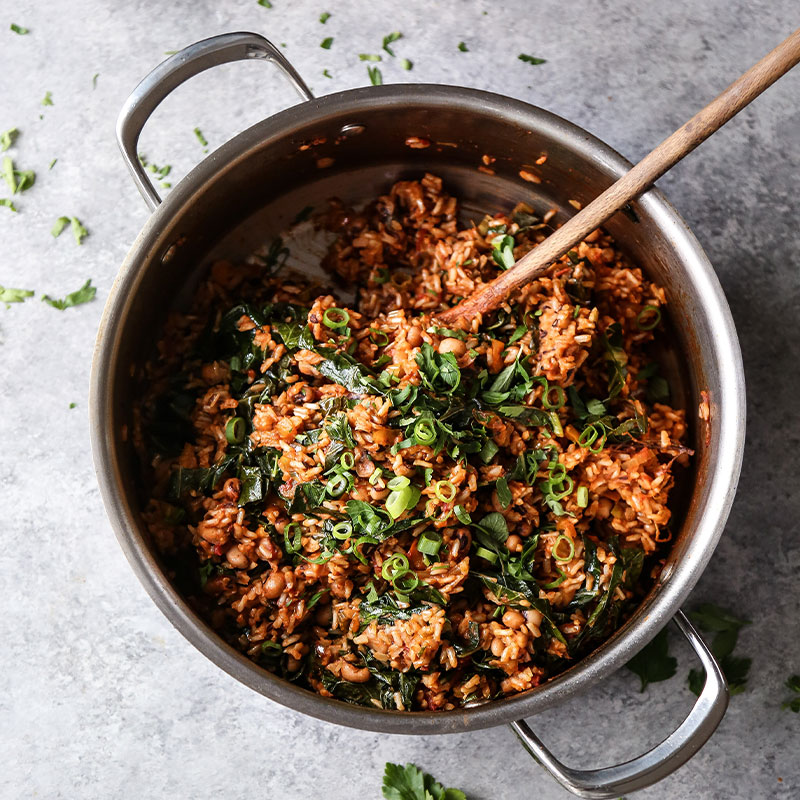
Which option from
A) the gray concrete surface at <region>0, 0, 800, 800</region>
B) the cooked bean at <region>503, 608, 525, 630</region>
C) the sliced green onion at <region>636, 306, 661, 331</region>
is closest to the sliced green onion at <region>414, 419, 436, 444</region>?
the cooked bean at <region>503, 608, 525, 630</region>

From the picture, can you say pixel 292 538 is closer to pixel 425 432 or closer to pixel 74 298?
pixel 425 432

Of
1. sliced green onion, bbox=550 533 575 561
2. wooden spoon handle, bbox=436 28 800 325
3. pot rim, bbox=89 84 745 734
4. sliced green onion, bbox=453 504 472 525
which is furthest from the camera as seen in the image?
sliced green onion, bbox=550 533 575 561

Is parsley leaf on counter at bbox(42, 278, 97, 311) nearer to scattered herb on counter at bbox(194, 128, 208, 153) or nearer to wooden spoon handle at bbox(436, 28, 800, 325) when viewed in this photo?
scattered herb on counter at bbox(194, 128, 208, 153)

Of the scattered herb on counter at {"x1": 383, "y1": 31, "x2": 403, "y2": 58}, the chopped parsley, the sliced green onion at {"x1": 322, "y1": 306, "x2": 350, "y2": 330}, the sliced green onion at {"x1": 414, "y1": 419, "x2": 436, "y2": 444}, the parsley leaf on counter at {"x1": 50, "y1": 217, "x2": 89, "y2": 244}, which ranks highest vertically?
the scattered herb on counter at {"x1": 383, "y1": 31, "x2": 403, "y2": 58}

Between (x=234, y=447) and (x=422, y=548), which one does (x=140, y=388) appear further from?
(x=422, y=548)

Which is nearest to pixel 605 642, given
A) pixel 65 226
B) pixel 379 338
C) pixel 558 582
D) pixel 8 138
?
pixel 558 582

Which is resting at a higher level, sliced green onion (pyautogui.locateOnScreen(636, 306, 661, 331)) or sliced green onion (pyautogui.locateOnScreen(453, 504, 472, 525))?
sliced green onion (pyautogui.locateOnScreen(636, 306, 661, 331))

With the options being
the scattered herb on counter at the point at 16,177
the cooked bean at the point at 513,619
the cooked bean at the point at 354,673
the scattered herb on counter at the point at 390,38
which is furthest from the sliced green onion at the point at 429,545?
the scattered herb on counter at the point at 16,177

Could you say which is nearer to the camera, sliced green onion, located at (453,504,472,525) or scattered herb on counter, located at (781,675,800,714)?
sliced green onion, located at (453,504,472,525)
